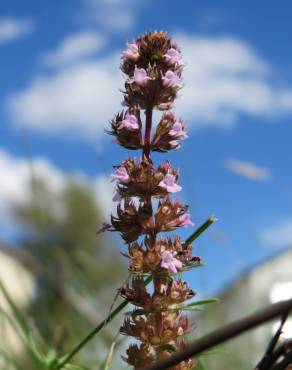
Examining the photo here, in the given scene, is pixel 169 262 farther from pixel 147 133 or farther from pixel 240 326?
pixel 240 326

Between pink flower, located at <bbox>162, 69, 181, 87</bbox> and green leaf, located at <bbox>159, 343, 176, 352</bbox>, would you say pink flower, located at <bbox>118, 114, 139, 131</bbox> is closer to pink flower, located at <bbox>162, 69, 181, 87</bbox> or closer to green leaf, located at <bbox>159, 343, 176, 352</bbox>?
pink flower, located at <bbox>162, 69, 181, 87</bbox>

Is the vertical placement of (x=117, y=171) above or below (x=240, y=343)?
below

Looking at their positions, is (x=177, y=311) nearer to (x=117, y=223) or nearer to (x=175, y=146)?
(x=117, y=223)

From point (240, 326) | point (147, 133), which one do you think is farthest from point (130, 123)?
point (240, 326)

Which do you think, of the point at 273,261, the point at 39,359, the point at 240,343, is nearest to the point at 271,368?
the point at 39,359

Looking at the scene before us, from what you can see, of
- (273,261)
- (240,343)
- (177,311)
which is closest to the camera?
(177,311)

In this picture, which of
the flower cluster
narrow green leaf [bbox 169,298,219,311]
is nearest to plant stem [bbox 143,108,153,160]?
the flower cluster

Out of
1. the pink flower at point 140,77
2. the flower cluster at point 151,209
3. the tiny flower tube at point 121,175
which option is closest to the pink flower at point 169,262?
the flower cluster at point 151,209
